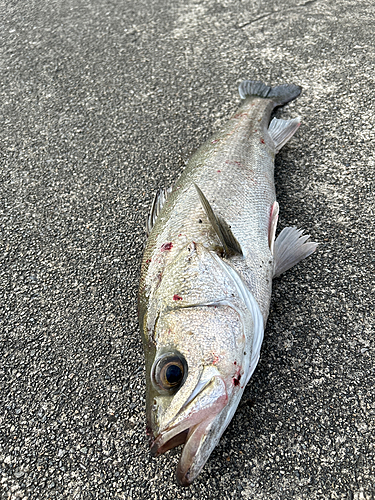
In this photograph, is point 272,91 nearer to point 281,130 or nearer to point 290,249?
point 281,130

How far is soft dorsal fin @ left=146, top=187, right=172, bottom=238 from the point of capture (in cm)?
285

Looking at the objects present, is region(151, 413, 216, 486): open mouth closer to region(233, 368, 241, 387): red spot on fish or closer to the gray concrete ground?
region(233, 368, 241, 387): red spot on fish

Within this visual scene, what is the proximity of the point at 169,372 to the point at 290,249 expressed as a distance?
1.30m

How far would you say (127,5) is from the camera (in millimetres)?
5680

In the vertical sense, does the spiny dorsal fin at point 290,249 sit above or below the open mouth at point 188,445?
below

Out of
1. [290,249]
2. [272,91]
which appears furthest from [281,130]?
[290,249]

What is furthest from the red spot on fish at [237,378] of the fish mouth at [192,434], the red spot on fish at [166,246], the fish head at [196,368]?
the red spot on fish at [166,246]

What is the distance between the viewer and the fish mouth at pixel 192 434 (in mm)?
1756

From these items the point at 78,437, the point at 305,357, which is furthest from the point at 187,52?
the point at 78,437

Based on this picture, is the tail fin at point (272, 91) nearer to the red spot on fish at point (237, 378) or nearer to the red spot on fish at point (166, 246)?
the red spot on fish at point (166, 246)

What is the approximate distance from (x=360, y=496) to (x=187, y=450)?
92 centimetres

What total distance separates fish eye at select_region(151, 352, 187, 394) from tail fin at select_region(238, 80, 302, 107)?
2843 millimetres

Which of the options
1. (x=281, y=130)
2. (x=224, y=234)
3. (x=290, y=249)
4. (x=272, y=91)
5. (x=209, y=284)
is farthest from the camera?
(x=272, y=91)

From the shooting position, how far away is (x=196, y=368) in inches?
75.0
